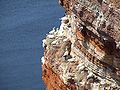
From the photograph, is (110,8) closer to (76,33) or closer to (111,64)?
(111,64)

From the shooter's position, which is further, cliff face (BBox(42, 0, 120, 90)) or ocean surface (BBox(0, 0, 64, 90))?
ocean surface (BBox(0, 0, 64, 90))

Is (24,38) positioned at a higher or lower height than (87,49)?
lower

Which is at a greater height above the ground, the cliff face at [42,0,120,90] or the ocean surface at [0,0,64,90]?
the cliff face at [42,0,120,90]

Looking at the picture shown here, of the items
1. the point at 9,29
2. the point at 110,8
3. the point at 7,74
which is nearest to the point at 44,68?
the point at 110,8

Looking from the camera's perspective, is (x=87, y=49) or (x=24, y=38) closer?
(x=87, y=49)
